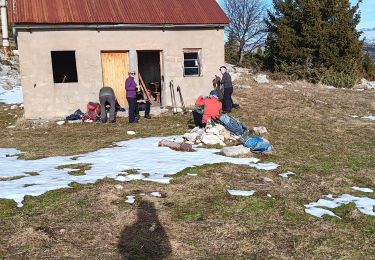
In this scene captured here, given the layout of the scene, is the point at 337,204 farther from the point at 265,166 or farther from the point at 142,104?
the point at 142,104

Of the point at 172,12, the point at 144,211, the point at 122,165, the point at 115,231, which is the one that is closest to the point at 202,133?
the point at 122,165

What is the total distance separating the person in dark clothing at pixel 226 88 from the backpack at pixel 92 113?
4834 mm

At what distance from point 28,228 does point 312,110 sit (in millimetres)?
13685

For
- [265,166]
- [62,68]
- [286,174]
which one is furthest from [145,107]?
[286,174]

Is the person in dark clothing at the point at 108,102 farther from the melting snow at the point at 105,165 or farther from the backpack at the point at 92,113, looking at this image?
A: the melting snow at the point at 105,165

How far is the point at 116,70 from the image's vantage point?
15.8 metres

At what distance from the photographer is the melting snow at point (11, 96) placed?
72.7 ft

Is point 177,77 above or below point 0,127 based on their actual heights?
above

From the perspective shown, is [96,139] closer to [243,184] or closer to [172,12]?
[243,184]

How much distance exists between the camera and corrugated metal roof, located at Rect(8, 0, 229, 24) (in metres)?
14.5

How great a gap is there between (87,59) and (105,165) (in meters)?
7.66

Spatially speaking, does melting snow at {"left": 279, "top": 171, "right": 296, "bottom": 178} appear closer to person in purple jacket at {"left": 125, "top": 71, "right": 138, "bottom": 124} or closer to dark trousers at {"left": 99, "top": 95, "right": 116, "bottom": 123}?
person in purple jacket at {"left": 125, "top": 71, "right": 138, "bottom": 124}

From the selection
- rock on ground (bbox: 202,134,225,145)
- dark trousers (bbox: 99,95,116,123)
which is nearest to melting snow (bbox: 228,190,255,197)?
rock on ground (bbox: 202,134,225,145)

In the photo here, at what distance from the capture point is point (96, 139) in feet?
38.7
